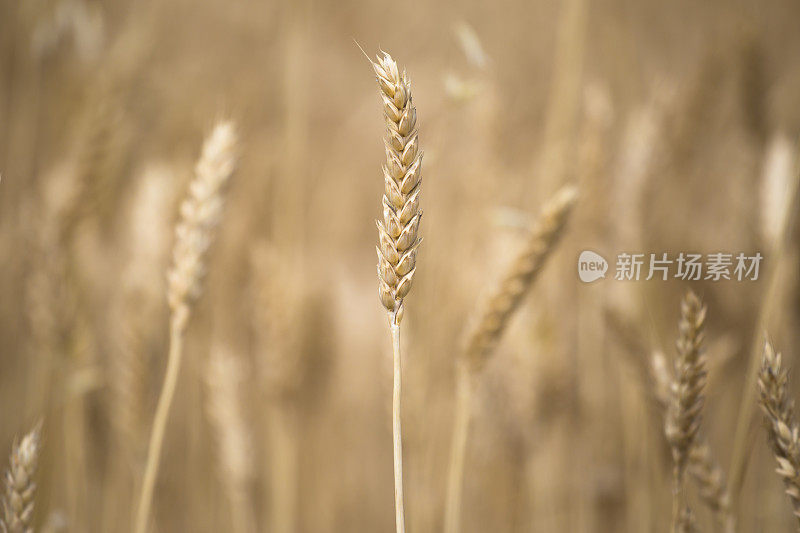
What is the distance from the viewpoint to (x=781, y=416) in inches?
13.6

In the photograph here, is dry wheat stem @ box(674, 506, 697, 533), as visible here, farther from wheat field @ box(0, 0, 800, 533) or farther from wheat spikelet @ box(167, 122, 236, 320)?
wheat spikelet @ box(167, 122, 236, 320)

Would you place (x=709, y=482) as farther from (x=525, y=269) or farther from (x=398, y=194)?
(x=398, y=194)

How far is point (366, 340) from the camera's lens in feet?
5.52

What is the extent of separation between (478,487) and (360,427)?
356 mm

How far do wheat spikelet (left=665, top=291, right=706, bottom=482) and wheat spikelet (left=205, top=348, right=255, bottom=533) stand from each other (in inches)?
21.3

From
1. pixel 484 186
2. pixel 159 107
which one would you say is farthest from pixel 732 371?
pixel 159 107

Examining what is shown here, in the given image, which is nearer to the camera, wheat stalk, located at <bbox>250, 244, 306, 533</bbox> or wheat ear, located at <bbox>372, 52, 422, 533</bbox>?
wheat ear, located at <bbox>372, 52, 422, 533</bbox>

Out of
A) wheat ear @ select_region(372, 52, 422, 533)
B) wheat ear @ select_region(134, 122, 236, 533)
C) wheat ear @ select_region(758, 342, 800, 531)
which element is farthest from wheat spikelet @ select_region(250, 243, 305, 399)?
wheat ear @ select_region(758, 342, 800, 531)

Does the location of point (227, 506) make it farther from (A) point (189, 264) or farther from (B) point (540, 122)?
(B) point (540, 122)

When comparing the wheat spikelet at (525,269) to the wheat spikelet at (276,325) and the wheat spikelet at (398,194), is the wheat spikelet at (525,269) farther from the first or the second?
the wheat spikelet at (276,325)

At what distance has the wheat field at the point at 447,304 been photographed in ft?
1.46

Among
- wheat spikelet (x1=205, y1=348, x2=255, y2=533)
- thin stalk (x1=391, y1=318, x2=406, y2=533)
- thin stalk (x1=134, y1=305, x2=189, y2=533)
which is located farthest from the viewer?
wheat spikelet (x1=205, y1=348, x2=255, y2=533)

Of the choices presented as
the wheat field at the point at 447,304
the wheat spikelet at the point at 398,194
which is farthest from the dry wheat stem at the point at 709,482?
the wheat spikelet at the point at 398,194

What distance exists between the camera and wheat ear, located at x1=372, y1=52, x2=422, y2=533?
Answer: 30 cm
